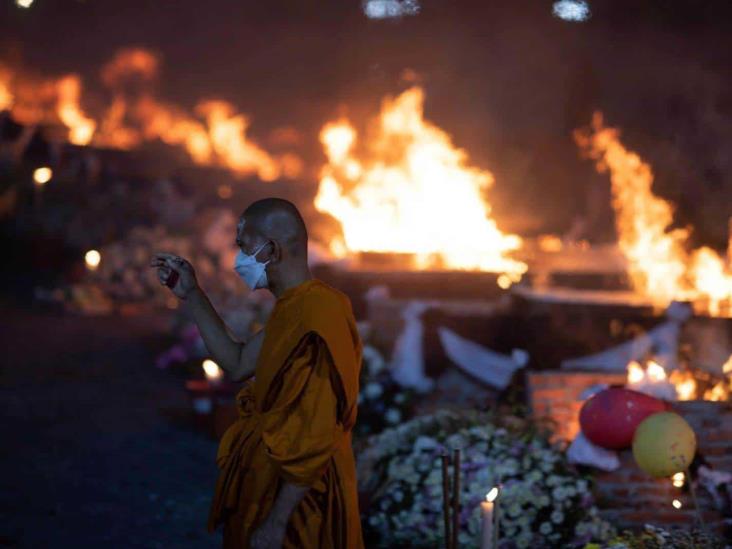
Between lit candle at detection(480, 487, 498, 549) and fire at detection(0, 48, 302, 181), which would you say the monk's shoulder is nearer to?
lit candle at detection(480, 487, 498, 549)

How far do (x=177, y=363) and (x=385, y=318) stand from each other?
3083 millimetres

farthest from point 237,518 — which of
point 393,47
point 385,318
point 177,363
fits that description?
point 393,47

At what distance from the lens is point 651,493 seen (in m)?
5.59

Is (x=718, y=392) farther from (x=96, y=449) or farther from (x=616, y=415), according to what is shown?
(x=96, y=449)

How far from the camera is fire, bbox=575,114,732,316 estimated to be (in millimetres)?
13648

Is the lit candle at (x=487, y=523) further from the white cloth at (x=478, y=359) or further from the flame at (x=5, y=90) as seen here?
the flame at (x=5, y=90)

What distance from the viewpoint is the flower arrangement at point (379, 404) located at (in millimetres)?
8391

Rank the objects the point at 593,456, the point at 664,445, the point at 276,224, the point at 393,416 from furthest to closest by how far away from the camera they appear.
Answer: the point at 393,416, the point at 593,456, the point at 664,445, the point at 276,224

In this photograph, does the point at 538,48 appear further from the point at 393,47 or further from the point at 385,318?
the point at 385,318

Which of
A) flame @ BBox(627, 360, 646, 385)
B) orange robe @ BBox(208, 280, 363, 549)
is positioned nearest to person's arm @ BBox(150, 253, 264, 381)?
orange robe @ BBox(208, 280, 363, 549)

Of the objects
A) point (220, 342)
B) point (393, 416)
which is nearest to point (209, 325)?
point (220, 342)

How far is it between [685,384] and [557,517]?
3.14 metres

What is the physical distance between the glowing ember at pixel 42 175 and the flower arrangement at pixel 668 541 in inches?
682

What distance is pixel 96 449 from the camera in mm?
7816
